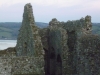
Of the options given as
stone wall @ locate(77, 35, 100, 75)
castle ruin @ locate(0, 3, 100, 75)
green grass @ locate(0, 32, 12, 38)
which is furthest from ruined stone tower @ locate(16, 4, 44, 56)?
green grass @ locate(0, 32, 12, 38)

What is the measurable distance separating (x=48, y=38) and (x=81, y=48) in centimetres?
1614

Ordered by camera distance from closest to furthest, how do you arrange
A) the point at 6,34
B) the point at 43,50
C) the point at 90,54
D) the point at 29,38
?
the point at 90,54 → the point at 43,50 → the point at 29,38 → the point at 6,34

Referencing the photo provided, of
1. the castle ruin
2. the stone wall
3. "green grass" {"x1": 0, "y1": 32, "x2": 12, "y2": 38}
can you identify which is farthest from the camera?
"green grass" {"x1": 0, "y1": 32, "x2": 12, "y2": 38}

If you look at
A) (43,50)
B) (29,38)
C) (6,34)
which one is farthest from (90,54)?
(6,34)

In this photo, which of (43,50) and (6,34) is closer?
(43,50)

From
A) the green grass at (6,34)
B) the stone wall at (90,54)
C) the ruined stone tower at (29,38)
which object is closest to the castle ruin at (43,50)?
the ruined stone tower at (29,38)

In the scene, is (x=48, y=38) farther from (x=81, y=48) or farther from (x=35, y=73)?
(x=81, y=48)

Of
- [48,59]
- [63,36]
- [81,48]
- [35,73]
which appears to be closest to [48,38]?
[48,59]

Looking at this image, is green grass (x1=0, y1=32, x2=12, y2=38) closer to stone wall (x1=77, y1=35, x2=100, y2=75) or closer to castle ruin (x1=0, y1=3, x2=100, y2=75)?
castle ruin (x1=0, y1=3, x2=100, y2=75)

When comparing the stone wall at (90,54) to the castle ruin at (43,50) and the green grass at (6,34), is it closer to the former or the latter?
the castle ruin at (43,50)

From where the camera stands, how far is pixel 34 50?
106 ft

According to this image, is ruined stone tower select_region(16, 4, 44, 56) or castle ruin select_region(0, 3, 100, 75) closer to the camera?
castle ruin select_region(0, 3, 100, 75)

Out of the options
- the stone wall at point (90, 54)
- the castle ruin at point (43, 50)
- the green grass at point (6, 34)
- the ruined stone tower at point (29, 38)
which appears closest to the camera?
the stone wall at point (90, 54)

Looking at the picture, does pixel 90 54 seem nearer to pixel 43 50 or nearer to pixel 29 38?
pixel 43 50
